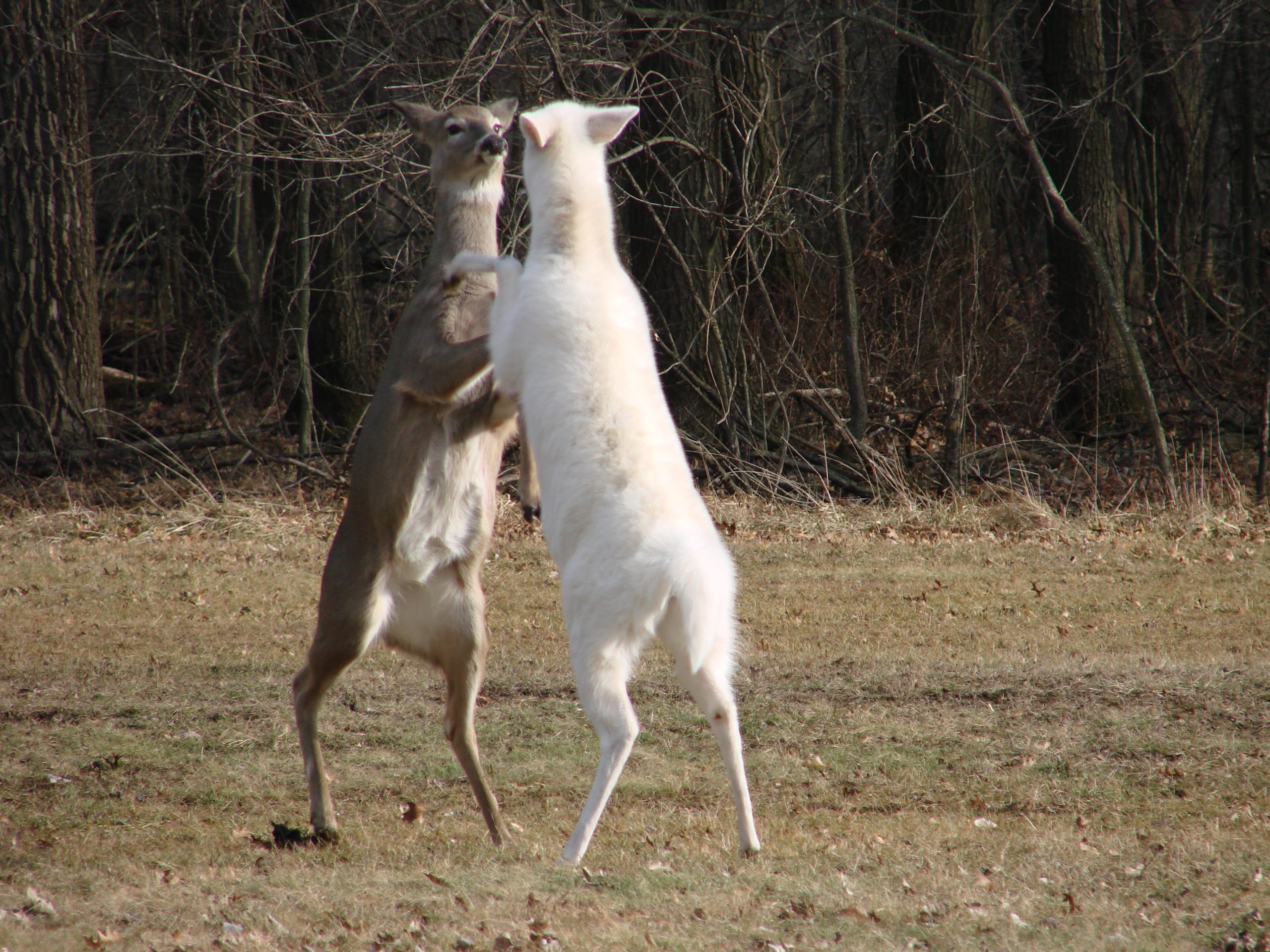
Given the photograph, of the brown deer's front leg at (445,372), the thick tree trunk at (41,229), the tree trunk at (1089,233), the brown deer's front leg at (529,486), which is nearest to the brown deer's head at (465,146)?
the brown deer's front leg at (445,372)

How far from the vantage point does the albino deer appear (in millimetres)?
→ 3955

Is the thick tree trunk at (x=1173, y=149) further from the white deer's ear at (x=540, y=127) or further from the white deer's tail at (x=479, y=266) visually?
the white deer's ear at (x=540, y=127)

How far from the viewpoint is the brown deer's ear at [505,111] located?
18.2ft

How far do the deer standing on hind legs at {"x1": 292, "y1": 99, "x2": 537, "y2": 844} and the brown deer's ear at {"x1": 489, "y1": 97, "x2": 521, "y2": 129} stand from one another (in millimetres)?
895

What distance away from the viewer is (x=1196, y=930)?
366cm

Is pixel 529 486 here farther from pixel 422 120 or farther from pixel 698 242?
pixel 698 242

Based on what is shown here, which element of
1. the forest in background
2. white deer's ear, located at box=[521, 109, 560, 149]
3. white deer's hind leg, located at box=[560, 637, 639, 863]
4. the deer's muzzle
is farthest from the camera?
the forest in background

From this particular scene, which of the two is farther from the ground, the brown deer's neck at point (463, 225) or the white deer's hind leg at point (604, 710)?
the brown deer's neck at point (463, 225)

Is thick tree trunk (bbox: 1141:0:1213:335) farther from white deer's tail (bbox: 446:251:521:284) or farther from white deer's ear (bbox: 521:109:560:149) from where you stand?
white deer's ear (bbox: 521:109:560:149)

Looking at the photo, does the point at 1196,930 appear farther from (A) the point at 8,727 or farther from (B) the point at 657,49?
(B) the point at 657,49

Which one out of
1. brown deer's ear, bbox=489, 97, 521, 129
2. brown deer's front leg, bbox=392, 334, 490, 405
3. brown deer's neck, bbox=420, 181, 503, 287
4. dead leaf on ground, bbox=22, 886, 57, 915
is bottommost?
dead leaf on ground, bbox=22, 886, 57, 915

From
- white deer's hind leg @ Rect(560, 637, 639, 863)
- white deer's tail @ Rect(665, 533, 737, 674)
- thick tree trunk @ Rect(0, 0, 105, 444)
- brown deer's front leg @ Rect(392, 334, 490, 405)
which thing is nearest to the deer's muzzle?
brown deer's front leg @ Rect(392, 334, 490, 405)

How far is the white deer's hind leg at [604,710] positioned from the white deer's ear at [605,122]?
178 cm

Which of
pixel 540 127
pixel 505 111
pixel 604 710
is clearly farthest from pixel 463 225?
pixel 604 710
